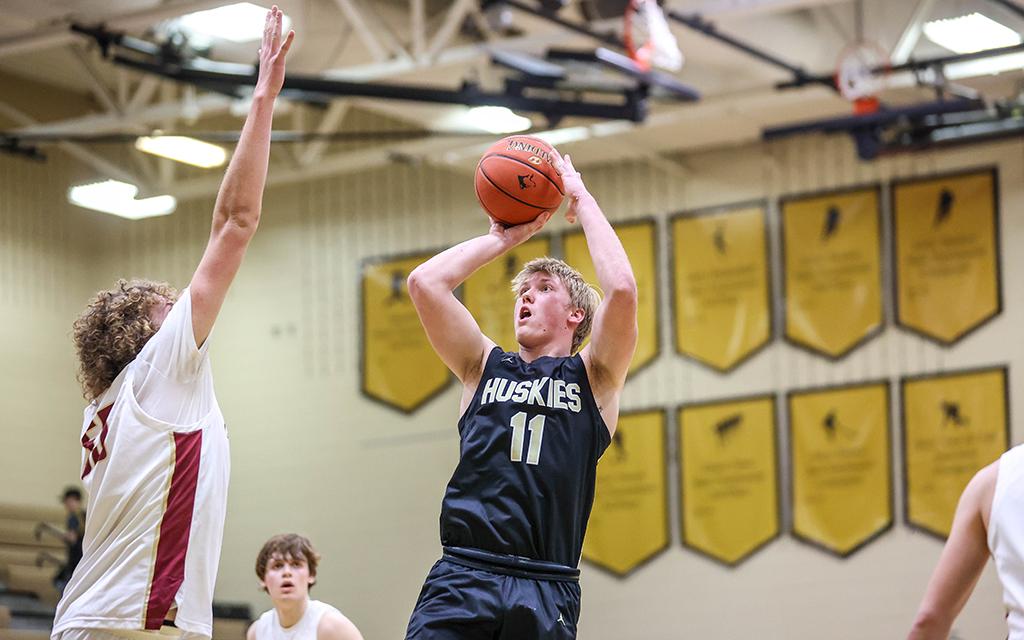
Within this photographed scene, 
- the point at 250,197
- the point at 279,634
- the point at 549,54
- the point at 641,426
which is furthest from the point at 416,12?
the point at 250,197

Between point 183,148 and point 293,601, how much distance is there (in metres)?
8.39

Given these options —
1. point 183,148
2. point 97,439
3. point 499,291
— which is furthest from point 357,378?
point 97,439

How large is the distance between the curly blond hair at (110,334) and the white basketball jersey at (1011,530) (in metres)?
2.43

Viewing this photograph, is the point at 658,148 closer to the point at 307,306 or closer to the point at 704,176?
the point at 704,176

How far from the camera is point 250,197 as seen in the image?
4.17 m

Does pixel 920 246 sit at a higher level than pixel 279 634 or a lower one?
higher

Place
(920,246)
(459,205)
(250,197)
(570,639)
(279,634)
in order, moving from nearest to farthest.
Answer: (250,197)
(570,639)
(279,634)
(920,246)
(459,205)

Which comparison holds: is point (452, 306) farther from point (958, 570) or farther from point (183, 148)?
point (183, 148)

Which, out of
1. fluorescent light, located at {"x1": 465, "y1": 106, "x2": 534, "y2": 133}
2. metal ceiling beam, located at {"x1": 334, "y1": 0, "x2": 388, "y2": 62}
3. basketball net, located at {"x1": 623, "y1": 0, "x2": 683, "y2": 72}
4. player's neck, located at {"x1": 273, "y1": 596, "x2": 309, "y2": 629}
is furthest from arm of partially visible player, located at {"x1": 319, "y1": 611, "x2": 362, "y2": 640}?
fluorescent light, located at {"x1": 465, "y1": 106, "x2": 534, "y2": 133}

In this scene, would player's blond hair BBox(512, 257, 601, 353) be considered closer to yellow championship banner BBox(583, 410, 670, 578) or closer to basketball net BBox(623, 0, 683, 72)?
basketball net BBox(623, 0, 683, 72)

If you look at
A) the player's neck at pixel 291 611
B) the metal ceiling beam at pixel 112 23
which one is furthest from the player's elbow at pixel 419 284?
the metal ceiling beam at pixel 112 23

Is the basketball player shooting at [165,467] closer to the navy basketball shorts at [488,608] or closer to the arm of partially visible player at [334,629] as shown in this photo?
the navy basketball shorts at [488,608]

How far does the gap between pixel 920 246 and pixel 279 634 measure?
950cm

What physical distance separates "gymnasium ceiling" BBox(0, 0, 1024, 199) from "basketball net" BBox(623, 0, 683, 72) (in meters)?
0.86
